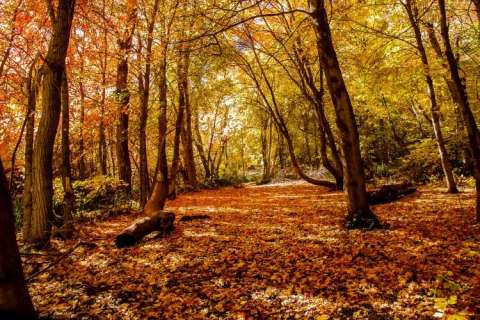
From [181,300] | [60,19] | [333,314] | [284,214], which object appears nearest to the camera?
[333,314]

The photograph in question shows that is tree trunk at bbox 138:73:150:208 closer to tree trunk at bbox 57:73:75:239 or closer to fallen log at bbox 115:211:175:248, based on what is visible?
tree trunk at bbox 57:73:75:239

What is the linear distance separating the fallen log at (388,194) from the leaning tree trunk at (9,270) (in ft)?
28.3

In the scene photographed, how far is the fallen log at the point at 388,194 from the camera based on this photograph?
9086 mm

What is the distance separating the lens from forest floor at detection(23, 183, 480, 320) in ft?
11.4

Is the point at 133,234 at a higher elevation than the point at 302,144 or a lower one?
lower

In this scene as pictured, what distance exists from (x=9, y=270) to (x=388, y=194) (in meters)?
9.30

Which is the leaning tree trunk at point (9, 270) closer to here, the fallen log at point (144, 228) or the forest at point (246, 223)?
the forest at point (246, 223)

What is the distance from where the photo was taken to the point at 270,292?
3.89m

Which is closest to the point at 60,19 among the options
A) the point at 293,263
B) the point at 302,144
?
the point at 293,263

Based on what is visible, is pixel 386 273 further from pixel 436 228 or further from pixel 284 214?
pixel 284 214

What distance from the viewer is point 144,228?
6617mm

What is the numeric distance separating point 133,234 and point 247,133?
26083 millimetres

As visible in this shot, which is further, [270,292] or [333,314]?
[270,292]

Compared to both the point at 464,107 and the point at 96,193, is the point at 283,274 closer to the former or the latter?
the point at 464,107
